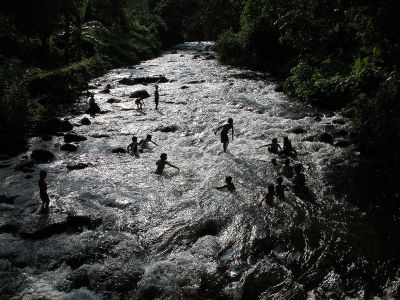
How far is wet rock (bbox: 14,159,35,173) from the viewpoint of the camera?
14.0 metres

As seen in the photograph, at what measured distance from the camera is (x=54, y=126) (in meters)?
18.2

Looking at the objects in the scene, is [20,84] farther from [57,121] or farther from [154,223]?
[154,223]

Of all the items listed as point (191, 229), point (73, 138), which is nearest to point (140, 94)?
point (73, 138)

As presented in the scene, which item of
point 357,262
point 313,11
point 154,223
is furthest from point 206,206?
point 313,11

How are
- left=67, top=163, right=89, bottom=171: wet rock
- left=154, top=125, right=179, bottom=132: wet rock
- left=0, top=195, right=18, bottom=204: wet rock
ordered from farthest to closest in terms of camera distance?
left=154, top=125, right=179, bottom=132: wet rock
left=67, top=163, right=89, bottom=171: wet rock
left=0, top=195, right=18, bottom=204: wet rock

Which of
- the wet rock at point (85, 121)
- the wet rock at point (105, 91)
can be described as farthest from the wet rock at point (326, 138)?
the wet rock at point (105, 91)

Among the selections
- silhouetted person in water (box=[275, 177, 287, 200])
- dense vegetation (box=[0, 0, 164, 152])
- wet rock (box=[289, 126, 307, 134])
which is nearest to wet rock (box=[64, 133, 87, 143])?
dense vegetation (box=[0, 0, 164, 152])

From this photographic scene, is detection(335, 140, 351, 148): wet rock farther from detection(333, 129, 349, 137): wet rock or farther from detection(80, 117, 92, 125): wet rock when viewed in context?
detection(80, 117, 92, 125): wet rock

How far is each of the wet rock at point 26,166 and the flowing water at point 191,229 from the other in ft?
1.02

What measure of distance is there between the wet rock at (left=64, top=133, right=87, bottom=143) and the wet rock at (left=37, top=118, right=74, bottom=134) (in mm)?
1219

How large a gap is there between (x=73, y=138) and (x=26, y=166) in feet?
10.8

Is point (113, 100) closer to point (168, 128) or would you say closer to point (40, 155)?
point (168, 128)

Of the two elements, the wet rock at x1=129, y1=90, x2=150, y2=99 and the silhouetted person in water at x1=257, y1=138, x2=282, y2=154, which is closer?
the silhouetted person in water at x1=257, y1=138, x2=282, y2=154

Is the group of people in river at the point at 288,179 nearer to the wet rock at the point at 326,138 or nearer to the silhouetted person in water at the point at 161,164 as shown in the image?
the wet rock at the point at 326,138
